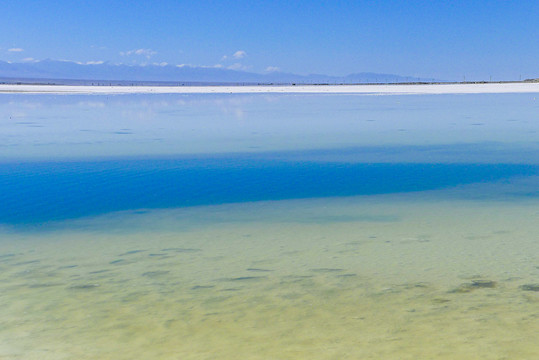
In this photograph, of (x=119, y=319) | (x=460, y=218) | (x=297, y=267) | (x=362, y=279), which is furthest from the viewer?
(x=460, y=218)

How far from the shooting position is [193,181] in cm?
1143

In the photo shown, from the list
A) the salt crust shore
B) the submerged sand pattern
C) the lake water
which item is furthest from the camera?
the salt crust shore

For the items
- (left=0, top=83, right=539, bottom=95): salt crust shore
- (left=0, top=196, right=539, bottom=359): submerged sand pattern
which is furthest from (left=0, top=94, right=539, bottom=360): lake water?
(left=0, top=83, right=539, bottom=95): salt crust shore

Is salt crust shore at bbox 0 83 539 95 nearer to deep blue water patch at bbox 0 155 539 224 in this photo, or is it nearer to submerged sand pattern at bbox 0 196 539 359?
deep blue water patch at bbox 0 155 539 224

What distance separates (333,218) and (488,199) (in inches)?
105

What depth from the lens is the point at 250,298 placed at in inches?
206

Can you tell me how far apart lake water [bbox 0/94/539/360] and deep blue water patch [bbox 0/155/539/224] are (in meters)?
0.04

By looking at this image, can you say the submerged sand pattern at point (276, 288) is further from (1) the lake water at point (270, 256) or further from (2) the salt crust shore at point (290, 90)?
(2) the salt crust shore at point (290, 90)

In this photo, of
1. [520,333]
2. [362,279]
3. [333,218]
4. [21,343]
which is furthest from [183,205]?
[520,333]

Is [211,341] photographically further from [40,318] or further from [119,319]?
[40,318]

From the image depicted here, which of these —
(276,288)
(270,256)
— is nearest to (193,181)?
(270,256)

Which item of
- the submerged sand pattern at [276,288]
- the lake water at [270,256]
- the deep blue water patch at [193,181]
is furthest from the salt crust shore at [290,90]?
the submerged sand pattern at [276,288]

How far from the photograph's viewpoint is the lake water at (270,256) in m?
4.41

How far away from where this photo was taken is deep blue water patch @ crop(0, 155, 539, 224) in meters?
9.45
